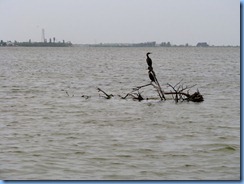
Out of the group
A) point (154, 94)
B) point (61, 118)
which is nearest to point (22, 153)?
point (61, 118)

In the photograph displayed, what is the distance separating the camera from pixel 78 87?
28.3 meters

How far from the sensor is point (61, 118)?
16.3 metres

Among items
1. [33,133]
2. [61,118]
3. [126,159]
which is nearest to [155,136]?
[126,159]

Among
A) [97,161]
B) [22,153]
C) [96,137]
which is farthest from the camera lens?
[96,137]

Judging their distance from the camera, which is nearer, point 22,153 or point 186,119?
point 22,153

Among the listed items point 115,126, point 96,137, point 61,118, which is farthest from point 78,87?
point 96,137

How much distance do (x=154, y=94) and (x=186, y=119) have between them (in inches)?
321

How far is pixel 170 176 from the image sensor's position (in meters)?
9.13

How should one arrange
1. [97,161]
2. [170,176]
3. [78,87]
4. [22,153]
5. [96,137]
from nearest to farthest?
[170,176] < [97,161] < [22,153] < [96,137] < [78,87]

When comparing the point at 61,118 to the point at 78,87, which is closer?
the point at 61,118

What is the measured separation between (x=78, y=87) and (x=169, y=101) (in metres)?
9.29

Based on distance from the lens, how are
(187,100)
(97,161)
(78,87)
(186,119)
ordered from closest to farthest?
1. (97,161)
2. (186,119)
3. (187,100)
4. (78,87)

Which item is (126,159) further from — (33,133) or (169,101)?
(169,101)

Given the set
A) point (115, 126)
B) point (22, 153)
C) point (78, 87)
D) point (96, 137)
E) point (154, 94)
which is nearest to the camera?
point (22, 153)
